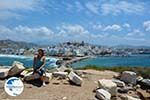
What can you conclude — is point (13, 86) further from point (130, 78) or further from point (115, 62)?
point (115, 62)

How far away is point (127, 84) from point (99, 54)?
154238 mm

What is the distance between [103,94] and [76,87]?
217 cm

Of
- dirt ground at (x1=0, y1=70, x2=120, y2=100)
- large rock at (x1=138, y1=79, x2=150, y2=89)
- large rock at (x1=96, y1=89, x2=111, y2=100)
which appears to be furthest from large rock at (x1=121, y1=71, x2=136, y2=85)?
large rock at (x1=96, y1=89, x2=111, y2=100)

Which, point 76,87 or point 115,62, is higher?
point 76,87

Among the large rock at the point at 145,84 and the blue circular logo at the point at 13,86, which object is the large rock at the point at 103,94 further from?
the large rock at the point at 145,84

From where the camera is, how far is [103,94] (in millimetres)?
15906

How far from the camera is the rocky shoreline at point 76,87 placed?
623 inches

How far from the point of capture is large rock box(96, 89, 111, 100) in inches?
621

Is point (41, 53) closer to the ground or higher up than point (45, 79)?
higher up

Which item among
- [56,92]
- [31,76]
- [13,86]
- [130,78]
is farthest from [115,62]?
[13,86]

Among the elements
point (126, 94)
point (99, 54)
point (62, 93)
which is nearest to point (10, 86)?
point (62, 93)

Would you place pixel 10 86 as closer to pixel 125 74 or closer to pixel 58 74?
pixel 58 74

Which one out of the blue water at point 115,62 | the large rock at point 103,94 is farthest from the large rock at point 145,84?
the blue water at point 115,62

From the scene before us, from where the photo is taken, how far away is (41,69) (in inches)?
686
